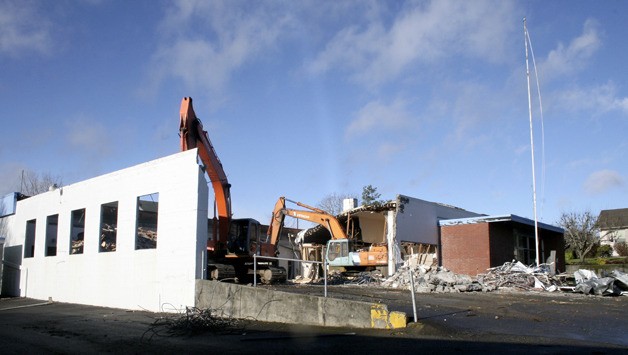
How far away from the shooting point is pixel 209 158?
20.5 m

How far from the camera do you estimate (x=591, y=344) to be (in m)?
8.68

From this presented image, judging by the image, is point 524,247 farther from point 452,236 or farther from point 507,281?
point 507,281

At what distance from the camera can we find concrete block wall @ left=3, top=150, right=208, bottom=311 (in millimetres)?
15602

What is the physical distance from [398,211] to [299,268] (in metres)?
12.0

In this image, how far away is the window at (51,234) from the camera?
23.8 meters

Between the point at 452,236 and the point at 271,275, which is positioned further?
the point at 452,236

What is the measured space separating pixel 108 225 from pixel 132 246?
537 centimetres

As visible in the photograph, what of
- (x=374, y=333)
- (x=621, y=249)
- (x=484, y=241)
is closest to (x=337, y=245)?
(x=484, y=241)

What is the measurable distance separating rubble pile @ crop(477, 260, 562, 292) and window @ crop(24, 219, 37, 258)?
802 inches

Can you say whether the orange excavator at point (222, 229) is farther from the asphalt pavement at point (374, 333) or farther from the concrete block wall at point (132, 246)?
the asphalt pavement at point (374, 333)

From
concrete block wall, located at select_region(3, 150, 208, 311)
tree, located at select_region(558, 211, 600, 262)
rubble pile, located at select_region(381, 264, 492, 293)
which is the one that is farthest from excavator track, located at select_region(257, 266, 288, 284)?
tree, located at select_region(558, 211, 600, 262)

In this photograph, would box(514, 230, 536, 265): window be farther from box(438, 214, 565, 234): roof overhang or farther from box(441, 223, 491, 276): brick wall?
box(441, 223, 491, 276): brick wall

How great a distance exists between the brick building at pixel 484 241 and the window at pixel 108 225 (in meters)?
16.9

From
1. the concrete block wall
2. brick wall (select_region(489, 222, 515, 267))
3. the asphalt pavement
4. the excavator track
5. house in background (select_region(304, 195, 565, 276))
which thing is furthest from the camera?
brick wall (select_region(489, 222, 515, 267))
